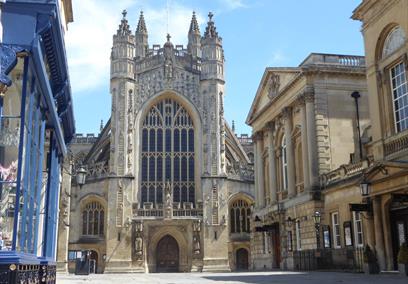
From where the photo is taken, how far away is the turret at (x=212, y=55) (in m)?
50.6

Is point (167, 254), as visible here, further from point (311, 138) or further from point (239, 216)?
point (311, 138)

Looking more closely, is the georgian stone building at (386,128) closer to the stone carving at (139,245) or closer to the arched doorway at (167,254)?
the stone carving at (139,245)

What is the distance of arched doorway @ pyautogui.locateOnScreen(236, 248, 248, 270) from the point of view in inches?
1946

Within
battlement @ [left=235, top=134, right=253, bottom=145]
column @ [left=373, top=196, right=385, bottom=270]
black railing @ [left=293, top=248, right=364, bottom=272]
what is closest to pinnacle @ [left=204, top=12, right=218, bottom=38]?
battlement @ [left=235, top=134, right=253, bottom=145]

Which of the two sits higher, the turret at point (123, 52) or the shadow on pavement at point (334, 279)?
the turret at point (123, 52)

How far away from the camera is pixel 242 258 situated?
49.8 meters

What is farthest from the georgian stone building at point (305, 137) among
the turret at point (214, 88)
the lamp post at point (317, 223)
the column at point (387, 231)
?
the turret at point (214, 88)

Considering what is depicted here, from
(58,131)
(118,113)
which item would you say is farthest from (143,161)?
(58,131)

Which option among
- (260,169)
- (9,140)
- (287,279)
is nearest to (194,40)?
(260,169)

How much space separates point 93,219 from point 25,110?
42236mm

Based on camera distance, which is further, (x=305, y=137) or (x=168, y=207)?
(x=168, y=207)

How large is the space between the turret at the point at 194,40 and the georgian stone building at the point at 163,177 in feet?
5.04

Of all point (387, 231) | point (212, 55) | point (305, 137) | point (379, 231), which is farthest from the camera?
point (212, 55)

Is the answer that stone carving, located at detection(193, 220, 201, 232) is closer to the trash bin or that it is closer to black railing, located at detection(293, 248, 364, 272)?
the trash bin
